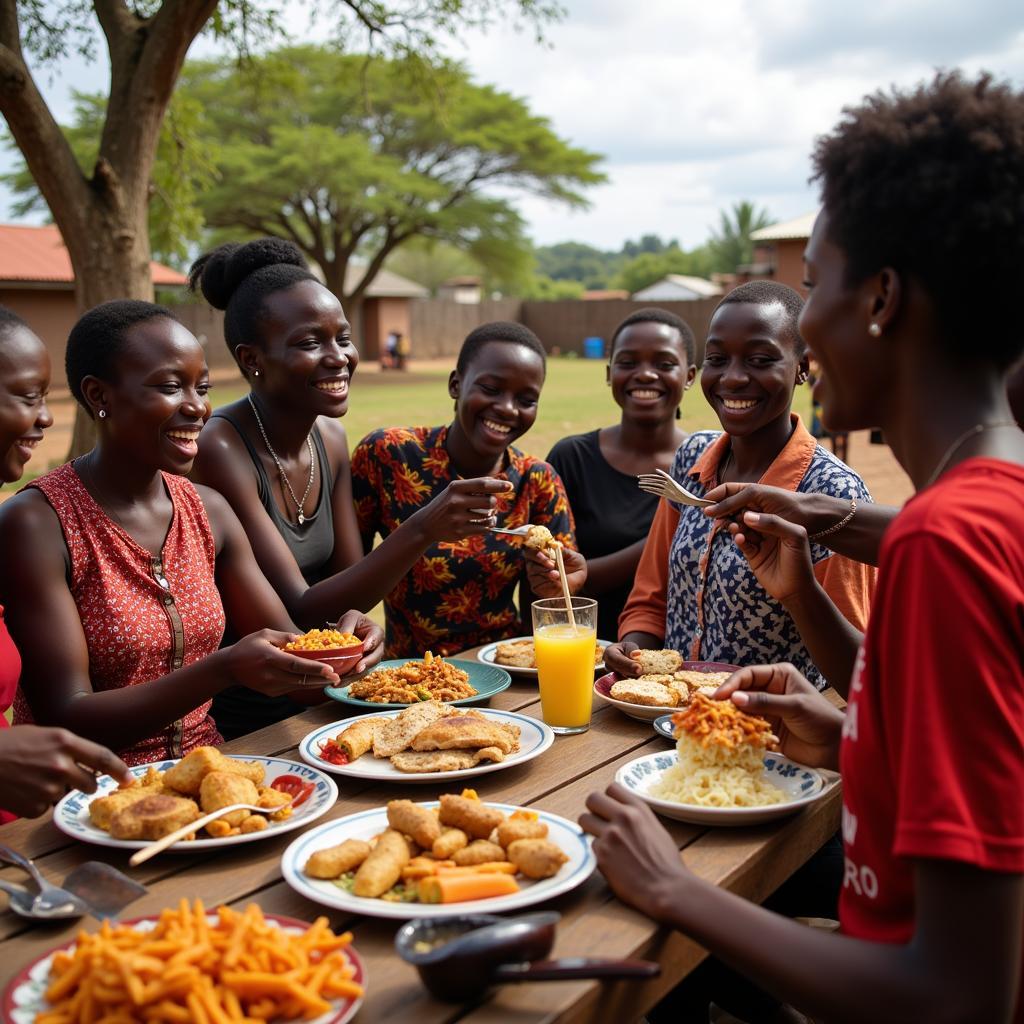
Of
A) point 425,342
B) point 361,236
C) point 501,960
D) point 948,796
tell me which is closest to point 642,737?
point 501,960

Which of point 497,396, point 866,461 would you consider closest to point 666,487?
point 497,396

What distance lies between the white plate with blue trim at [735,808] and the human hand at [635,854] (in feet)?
0.82

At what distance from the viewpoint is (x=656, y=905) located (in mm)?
1766

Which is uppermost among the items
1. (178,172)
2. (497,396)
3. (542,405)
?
(178,172)

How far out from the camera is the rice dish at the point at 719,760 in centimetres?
227

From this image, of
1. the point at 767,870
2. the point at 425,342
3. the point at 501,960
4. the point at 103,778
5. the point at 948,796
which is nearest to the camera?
the point at 948,796

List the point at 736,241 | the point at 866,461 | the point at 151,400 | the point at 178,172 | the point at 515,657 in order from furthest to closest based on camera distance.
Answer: the point at 736,241 < the point at 866,461 < the point at 178,172 < the point at 515,657 < the point at 151,400

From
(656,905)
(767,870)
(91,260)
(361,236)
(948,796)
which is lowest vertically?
(767,870)

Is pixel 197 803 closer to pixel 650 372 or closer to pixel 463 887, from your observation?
pixel 463 887

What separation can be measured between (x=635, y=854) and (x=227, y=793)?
2.87 feet

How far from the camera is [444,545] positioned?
407 centimetres

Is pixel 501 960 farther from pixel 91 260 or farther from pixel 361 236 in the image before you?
pixel 361 236

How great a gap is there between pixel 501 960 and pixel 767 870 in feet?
2.67

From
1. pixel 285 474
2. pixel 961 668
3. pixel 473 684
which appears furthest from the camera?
pixel 285 474
